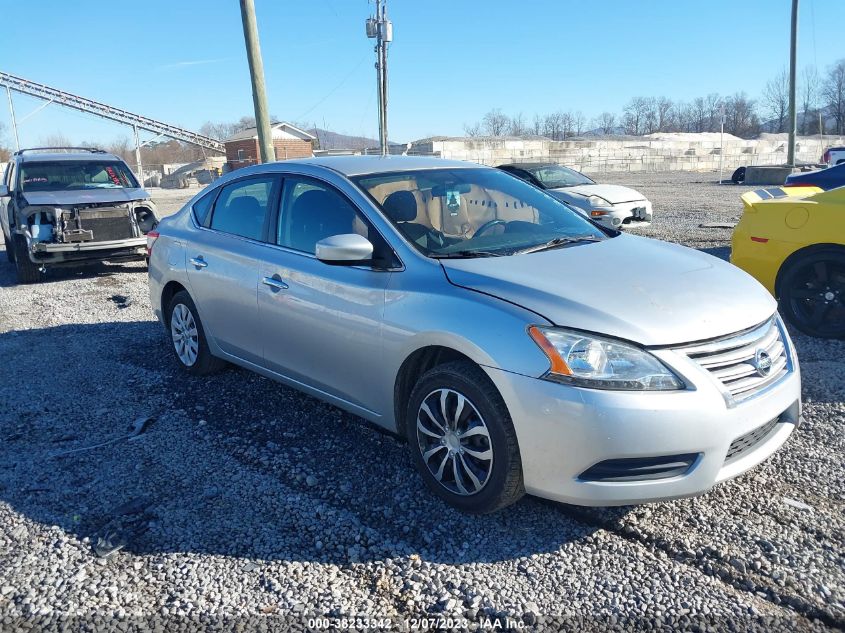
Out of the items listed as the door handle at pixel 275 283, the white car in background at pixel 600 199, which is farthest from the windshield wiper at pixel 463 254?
the white car in background at pixel 600 199

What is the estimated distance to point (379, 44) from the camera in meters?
30.1

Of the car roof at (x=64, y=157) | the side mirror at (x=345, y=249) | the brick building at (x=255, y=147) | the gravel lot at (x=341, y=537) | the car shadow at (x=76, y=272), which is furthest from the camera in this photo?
the brick building at (x=255, y=147)

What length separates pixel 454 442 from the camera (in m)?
3.27

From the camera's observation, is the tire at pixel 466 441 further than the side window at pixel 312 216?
No

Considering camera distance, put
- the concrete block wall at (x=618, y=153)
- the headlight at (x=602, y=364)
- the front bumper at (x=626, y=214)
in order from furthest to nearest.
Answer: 1. the concrete block wall at (x=618, y=153)
2. the front bumper at (x=626, y=214)
3. the headlight at (x=602, y=364)

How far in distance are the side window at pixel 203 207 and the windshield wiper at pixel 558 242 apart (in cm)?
265

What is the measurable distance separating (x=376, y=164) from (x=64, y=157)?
8593mm

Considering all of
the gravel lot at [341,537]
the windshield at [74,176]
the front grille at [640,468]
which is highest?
the windshield at [74,176]

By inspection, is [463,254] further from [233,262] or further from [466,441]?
[233,262]

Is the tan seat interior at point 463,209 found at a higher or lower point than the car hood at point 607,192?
higher

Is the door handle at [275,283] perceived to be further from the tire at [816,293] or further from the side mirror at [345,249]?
the tire at [816,293]

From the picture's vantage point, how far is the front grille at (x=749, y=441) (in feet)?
9.70

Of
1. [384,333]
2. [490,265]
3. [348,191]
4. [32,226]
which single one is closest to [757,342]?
[490,265]

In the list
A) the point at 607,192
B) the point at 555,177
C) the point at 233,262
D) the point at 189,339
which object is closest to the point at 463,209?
the point at 233,262
